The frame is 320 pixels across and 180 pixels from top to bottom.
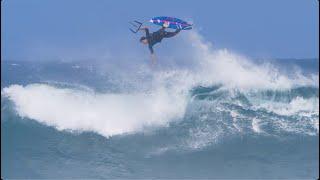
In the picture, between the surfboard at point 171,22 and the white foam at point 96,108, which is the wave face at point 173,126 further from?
the surfboard at point 171,22

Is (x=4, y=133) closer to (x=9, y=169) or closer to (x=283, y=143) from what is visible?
(x=9, y=169)

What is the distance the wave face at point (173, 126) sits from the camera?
2019 cm

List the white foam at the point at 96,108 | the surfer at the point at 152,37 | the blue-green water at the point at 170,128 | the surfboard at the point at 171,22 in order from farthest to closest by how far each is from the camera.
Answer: the white foam at the point at 96,108
the blue-green water at the point at 170,128
the surfer at the point at 152,37
the surfboard at the point at 171,22

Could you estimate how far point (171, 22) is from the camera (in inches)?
663

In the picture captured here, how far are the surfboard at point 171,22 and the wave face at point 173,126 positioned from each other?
5.48m

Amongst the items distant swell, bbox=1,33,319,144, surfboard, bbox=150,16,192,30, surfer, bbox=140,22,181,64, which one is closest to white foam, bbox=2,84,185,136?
distant swell, bbox=1,33,319,144

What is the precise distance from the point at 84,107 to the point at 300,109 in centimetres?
992

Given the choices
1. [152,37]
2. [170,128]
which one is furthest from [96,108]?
[152,37]

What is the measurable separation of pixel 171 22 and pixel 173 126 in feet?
24.4

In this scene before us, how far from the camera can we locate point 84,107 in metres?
24.9

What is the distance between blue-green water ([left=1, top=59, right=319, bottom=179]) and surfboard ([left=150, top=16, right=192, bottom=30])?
18.0 feet

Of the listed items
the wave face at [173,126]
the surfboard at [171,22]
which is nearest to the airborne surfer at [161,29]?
the surfboard at [171,22]

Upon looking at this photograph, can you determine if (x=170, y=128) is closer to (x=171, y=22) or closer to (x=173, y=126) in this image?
(x=173, y=126)

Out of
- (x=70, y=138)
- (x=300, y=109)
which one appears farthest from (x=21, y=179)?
(x=300, y=109)
